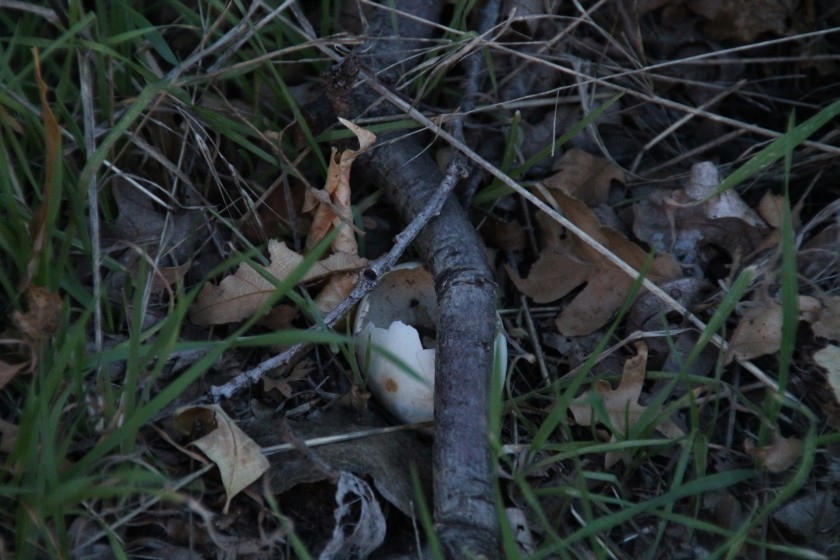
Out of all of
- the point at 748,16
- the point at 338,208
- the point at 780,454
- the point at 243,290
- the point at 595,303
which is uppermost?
the point at 748,16

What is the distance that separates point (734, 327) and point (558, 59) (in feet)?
3.23

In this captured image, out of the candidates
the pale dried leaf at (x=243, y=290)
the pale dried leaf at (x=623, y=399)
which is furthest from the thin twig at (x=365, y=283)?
the pale dried leaf at (x=623, y=399)

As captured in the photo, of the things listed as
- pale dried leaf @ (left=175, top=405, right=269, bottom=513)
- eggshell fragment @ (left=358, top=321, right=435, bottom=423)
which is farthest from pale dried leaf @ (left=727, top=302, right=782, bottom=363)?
pale dried leaf @ (left=175, top=405, right=269, bottom=513)

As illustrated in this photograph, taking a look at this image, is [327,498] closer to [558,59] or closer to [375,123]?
[375,123]

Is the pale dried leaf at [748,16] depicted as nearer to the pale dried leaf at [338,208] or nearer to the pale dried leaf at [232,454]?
the pale dried leaf at [338,208]

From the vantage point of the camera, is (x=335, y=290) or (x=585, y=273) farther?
(x=585, y=273)

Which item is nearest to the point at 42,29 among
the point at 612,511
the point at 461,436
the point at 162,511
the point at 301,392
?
the point at 301,392

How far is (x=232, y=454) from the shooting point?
1754 mm

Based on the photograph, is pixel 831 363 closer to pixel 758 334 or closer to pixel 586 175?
pixel 758 334

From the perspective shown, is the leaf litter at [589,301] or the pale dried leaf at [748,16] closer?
the leaf litter at [589,301]

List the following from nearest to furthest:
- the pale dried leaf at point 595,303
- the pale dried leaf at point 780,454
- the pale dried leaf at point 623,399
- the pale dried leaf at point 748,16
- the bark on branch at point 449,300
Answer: the bark on branch at point 449,300
the pale dried leaf at point 780,454
the pale dried leaf at point 623,399
the pale dried leaf at point 595,303
the pale dried leaf at point 748,16

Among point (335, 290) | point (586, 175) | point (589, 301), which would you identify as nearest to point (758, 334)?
point (589, 301)

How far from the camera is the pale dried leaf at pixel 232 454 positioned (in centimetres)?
172

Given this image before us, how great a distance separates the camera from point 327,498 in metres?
1.78
